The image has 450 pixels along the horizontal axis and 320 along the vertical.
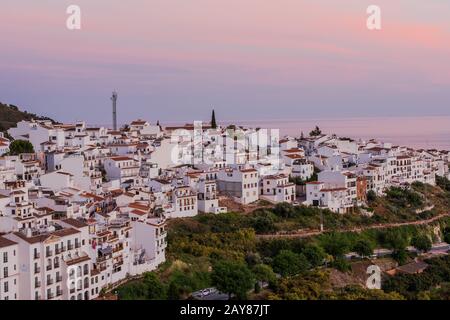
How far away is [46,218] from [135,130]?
49.9 ft

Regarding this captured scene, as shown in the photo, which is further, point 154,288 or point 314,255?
point 314,255

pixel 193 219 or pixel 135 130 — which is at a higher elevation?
pixel 135 130

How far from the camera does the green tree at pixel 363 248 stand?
18953 millimetres

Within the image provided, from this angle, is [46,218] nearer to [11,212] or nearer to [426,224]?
[11,212]

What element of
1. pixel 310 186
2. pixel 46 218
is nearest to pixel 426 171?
pixel 310 186

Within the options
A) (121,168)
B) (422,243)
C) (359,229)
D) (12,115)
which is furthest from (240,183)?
(12,115)

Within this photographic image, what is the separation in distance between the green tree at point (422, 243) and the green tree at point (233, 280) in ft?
27.6

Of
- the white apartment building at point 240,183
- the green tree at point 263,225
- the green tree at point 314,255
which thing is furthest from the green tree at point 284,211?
the green tree at point 314,255

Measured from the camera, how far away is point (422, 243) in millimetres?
20625

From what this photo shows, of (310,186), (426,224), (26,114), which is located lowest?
(426,224)

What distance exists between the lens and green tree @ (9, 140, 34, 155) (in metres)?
22.0

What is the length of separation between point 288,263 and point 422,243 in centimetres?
625

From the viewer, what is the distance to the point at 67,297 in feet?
40.7

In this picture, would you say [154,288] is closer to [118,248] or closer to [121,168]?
[118,248]
